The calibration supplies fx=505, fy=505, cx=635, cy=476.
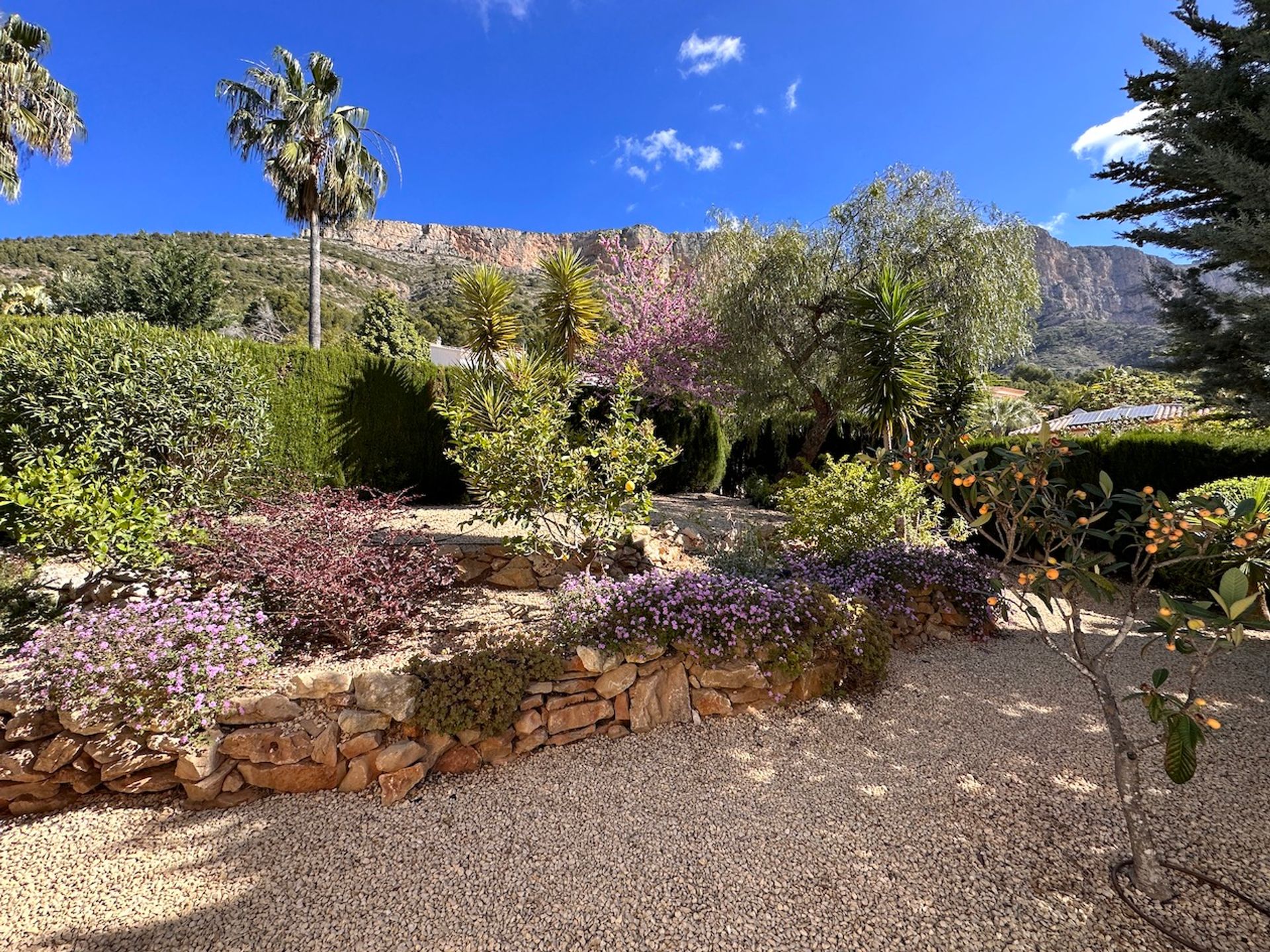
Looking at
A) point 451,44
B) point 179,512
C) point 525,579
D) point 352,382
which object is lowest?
point 525,579

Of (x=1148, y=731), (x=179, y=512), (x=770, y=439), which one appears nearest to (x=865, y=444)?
(x=770, y=439)

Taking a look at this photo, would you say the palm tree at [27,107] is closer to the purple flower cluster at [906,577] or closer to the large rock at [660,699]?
the large rock at [660,699]

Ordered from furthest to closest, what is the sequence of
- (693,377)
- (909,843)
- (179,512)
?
(693,377) → (179,512) → (909,843)

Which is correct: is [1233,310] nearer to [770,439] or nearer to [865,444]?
[865,444]

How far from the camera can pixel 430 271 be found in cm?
4066

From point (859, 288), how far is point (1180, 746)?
21.6ft

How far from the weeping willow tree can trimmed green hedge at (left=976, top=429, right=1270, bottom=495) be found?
2.13 meters

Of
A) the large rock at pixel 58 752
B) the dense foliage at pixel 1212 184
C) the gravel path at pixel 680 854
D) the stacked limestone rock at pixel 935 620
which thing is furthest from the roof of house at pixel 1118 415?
the large rock at pixel 58 752

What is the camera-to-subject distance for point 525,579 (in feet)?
14.5

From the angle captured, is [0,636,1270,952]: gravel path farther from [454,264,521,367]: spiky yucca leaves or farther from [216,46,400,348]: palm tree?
[216,46,400,348]: palm tree

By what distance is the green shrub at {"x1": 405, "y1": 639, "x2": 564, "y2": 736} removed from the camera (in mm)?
2572

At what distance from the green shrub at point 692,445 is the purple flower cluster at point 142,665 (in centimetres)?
816

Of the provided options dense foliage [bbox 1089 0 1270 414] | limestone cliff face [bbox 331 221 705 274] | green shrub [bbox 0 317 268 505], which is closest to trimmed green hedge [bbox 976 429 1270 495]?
dense foliage [bbox 1089 0 1270 414]

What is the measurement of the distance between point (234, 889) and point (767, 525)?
5.57 m
